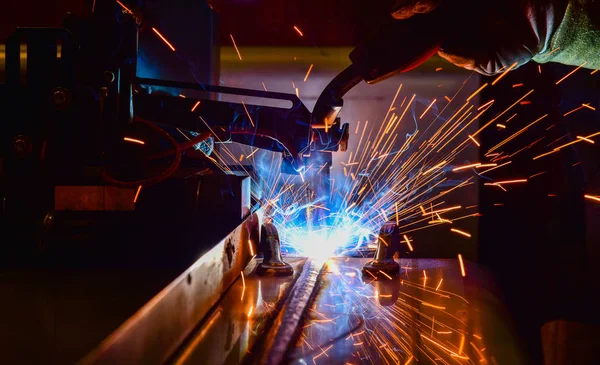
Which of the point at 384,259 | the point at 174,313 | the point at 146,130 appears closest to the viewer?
the point at 174,313

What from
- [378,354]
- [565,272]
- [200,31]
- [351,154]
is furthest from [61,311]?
[565,272]

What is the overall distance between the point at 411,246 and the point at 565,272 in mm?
564

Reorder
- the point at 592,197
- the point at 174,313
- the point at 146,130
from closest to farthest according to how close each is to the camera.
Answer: the point at 174,313, the point at 146,130, the point at 592,197

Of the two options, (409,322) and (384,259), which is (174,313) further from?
(384,259)

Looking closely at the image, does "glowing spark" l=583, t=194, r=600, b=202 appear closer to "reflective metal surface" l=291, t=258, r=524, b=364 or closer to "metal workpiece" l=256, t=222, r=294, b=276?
"reflective metal surface" l=291, t=258, r=524, b=364

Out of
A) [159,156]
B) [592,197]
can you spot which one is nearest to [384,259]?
[159,156]

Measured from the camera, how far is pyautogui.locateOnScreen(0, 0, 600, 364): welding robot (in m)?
1.21

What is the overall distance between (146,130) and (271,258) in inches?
18.2

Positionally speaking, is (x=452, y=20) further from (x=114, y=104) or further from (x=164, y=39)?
(x=164, y=39)

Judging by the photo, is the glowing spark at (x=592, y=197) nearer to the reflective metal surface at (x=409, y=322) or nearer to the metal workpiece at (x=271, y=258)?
the reflective metal surface at (x=409, y=322)

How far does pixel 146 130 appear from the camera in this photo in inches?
51.2

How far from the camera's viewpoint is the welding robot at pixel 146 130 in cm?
121

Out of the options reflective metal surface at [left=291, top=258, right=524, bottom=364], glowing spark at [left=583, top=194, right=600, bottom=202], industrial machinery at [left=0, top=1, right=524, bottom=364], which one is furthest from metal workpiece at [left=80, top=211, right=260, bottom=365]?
glowing spark at [left=583, top=194, right=600, bottom=202]

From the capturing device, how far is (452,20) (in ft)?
4.20
